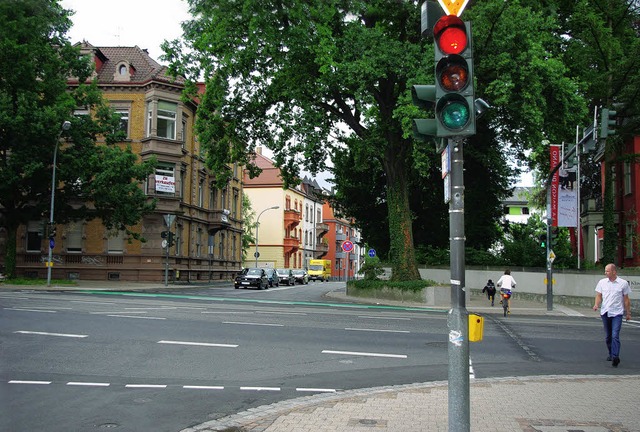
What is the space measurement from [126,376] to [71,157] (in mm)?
28915

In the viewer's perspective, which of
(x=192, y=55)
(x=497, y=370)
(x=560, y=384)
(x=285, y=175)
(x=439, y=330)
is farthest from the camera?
(x=285, y=175)

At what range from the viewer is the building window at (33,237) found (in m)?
42.2

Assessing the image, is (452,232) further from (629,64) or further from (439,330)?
(629,64)

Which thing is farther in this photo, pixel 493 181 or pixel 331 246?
pixel 331 246

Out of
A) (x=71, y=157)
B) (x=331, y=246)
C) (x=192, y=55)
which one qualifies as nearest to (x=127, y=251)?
(x=71, y=157)

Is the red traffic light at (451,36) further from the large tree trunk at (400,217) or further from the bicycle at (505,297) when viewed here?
the large tree trunk at (400,217)

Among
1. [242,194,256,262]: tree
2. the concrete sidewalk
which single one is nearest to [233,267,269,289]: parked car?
the concrete sidewalk

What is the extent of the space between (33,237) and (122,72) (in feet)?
42.8

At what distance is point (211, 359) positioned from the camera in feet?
33.3

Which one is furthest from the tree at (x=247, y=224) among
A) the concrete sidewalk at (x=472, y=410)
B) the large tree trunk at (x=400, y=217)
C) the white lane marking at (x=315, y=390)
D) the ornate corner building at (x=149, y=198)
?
the concrete sidewalk at (x=472, y=410)

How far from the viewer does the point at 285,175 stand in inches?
1256

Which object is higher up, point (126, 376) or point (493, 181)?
point (493, 181)

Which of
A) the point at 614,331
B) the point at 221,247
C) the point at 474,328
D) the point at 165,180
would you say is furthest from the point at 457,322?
the point at 221,247

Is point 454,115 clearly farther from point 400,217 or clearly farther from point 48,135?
point 48,135
